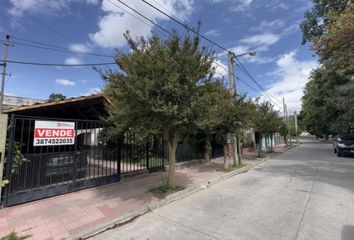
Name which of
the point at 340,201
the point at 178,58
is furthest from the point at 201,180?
the point at 178,58

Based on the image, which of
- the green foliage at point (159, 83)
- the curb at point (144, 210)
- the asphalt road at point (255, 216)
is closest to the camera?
the asphalt road at point (255, 216)

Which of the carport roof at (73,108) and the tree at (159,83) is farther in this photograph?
the carport roof at (73,108)

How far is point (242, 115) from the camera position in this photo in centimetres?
1052

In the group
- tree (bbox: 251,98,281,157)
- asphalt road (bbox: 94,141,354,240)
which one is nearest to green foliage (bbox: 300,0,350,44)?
tree (bbox: 251,98,281,157)

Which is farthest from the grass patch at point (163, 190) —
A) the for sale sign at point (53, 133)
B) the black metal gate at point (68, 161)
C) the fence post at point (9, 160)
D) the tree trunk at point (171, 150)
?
the fence post at point (9, 160)

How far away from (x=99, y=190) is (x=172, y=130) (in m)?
3.18

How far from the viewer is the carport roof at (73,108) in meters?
6.89

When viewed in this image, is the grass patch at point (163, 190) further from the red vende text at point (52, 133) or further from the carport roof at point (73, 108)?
the carport roof at point (73, 108)

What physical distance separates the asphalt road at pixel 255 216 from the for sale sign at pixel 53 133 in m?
3.60

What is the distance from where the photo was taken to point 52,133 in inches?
255

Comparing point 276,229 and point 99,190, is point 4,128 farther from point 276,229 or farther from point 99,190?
point 276,229

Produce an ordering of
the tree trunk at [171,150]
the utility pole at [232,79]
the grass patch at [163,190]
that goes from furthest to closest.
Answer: the utility pole at [232,79], the tree trunk at [171,150], the grass patch at [163,190]

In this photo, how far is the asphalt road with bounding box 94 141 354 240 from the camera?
162 inches

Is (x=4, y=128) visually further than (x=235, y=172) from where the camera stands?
No
